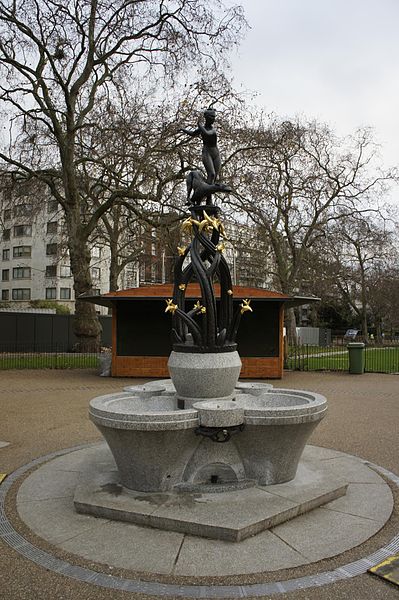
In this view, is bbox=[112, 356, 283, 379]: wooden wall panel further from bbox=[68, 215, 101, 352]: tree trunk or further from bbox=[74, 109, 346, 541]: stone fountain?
bbox=[74, 109, 346, 541]: stone fountain

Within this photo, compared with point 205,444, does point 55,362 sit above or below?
below

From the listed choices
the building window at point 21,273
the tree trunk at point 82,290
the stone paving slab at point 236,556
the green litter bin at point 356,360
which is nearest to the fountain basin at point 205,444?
the stone paving slab at point 236,556

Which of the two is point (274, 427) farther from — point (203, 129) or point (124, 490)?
point (203, 129)

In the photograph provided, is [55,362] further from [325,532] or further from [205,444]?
[325,532]

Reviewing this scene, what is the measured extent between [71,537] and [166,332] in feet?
44.6

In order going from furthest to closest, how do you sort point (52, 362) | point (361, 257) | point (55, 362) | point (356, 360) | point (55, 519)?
point (361, 257)
point (52, 362)
point (55, 362)
point (356, 360)
point (55, 519)

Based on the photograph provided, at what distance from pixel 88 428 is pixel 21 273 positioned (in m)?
55.9

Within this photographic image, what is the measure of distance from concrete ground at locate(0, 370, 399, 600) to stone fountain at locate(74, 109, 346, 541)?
0.97 m

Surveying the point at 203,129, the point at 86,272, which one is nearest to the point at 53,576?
the point at 203,129

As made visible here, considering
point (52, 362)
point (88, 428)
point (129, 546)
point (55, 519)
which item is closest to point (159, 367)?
point (52, 362)

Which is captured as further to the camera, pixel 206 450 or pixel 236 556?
pixel 206 450

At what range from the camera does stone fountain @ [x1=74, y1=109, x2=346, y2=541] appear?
508cm

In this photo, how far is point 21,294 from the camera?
61562mm

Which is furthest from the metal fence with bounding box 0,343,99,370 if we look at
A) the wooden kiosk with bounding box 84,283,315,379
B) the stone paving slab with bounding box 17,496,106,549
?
→ the stone paving slab with bounding box 17,496,106,549
